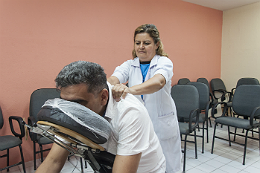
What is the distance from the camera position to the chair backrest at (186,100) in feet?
9.01

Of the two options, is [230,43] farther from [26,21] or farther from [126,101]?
[126,101]

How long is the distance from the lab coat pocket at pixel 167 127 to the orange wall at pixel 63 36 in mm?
1787

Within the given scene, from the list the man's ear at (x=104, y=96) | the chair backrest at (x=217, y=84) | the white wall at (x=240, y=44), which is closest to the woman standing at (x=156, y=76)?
the man's ear at (x=104, y=96)

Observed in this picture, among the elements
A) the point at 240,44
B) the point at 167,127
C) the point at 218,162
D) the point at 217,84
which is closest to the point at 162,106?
the point at 167,127

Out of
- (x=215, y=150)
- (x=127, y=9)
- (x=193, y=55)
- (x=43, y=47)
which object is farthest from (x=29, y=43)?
(x=193, y=55)

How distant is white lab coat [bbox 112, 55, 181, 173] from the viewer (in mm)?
1549

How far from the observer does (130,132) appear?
70 centimetres

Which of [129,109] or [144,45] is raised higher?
[144,45]

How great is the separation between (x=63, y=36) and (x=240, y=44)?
14.2 feet

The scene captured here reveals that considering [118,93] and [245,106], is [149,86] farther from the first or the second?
[245,106]

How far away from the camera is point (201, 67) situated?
16.3ft

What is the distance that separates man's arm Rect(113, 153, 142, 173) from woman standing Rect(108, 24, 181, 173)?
793mm

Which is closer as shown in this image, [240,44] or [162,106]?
[162,106]

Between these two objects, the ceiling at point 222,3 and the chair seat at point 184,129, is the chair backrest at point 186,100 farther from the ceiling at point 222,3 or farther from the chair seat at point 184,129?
the ceiling at point 222,3
